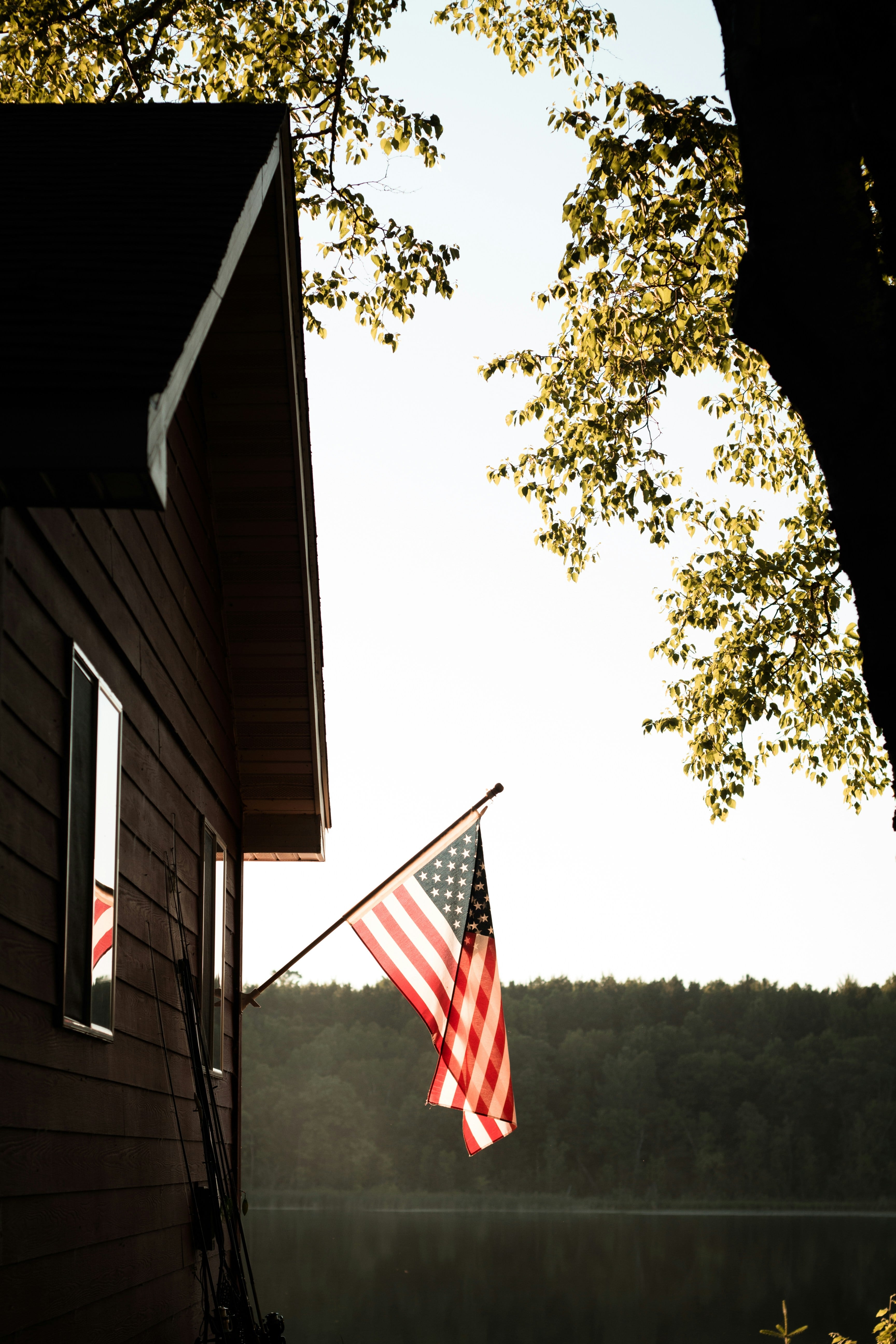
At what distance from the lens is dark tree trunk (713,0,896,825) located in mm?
3480

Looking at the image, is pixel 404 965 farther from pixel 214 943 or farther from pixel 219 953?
pixel 214 943

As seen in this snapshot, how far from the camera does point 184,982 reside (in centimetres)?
604

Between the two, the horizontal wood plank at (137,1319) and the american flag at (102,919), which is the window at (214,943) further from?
the american flag at (102,919)

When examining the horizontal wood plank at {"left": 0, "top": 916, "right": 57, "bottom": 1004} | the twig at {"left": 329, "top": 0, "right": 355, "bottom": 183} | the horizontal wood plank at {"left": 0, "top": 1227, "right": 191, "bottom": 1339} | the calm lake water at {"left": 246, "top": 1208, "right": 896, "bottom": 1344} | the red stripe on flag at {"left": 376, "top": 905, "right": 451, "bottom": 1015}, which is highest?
the twig at {"left": 329, "top": 0, "right": 355, "bottom": 183}

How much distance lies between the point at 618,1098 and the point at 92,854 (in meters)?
97.4

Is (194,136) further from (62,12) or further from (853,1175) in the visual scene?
(853,1175)

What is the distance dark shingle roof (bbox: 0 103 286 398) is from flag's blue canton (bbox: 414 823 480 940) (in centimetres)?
464

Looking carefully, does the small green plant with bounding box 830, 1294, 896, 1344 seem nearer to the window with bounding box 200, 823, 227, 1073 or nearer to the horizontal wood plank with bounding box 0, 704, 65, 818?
the window with bounding box 200, 823, 227, 1073

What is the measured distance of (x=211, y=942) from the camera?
25.0 ft

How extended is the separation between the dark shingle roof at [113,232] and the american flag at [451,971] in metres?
4.67

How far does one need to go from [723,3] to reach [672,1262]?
2233 inches

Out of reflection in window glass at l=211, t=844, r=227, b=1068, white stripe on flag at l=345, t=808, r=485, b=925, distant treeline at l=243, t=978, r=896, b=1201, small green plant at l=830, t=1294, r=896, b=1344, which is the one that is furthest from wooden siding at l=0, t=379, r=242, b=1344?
distant treeline at l=243, t=978, r=896, b=1201

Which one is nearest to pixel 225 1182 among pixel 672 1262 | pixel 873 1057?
pixel 672 1262

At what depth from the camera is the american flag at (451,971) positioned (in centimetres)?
819
